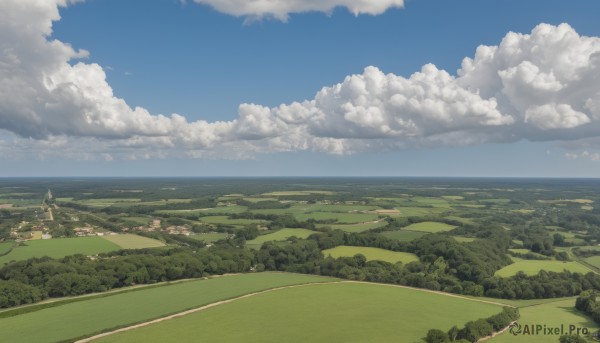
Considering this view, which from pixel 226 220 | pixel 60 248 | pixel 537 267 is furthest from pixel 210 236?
pixel 537 267

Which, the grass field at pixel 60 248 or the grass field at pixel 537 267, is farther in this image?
the grass field at pixel 60 248

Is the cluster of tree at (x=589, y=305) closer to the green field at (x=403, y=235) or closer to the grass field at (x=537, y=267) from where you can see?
the grass field at (x=537, y=267)

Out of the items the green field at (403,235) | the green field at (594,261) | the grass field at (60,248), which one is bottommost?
the green field at (594,261)

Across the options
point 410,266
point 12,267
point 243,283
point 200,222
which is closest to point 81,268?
point 12,267

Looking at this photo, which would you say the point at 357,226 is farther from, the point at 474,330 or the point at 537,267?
the point at 474,330

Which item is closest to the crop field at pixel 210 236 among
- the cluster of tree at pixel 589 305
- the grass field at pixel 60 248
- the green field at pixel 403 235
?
the grass field at pixel 60 248

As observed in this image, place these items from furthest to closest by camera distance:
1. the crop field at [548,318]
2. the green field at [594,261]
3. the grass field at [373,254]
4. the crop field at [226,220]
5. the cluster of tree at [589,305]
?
the crop field at [226,220] < the grass field at [373,254] < the green field at [594,261] < the cluster of tree at [589,305] < the crop field at [548,318]

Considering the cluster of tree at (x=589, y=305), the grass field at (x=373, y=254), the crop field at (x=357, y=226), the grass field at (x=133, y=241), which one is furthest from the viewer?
the crop field at (x=357, y=226)

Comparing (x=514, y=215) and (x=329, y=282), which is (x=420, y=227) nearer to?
(x=514, y=215)
